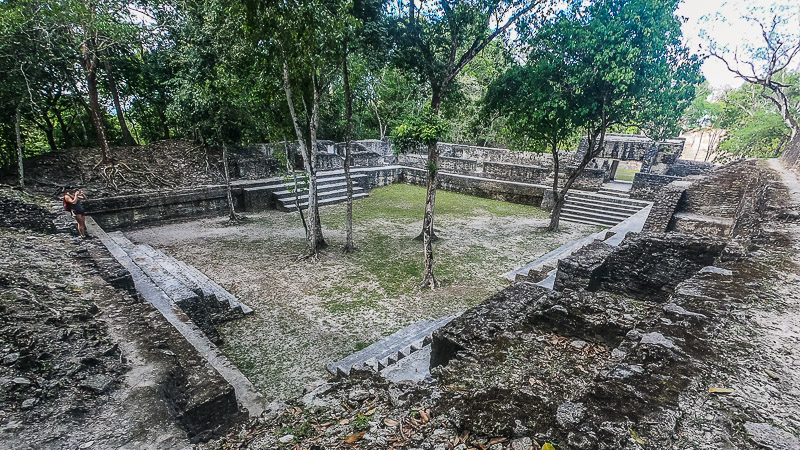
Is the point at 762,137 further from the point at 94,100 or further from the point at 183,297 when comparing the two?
the point at 94,100

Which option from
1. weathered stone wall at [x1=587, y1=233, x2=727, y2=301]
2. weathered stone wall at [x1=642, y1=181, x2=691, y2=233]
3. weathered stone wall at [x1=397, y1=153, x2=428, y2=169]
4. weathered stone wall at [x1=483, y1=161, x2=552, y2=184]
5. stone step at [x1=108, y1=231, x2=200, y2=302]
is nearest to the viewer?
weathered stone wall at [x1=587, y1=233, x2=727, y2=301]

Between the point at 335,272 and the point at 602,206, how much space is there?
431 inches

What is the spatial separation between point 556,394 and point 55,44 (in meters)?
13.8

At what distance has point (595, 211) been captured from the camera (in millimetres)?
12930

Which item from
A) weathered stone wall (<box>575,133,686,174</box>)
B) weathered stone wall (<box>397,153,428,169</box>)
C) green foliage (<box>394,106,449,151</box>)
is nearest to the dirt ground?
green foliage (<box>394,106,449,151</box>)

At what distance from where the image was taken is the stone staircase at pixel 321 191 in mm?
12688

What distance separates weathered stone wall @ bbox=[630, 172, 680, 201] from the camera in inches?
517

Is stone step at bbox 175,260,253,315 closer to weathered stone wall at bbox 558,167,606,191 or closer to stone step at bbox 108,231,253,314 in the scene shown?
stone step at bbox 108,231,253,314

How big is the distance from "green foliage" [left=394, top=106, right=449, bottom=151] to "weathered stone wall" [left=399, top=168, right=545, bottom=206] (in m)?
9.57

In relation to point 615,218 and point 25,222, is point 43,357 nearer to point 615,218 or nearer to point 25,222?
point 25,222

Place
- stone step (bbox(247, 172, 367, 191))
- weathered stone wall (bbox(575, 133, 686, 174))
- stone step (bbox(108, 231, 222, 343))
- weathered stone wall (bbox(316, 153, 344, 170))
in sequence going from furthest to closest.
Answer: weathered stone wall (bbox(575, 133, 686, 174)), weathered stone wall (bbox(316, 153, 344, 170)), stone step (bbox(247, 172, 367, 191)), stone step (bbox(108, 231, 222, 343))

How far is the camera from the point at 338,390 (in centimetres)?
266

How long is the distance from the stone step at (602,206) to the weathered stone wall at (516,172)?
7.13ft

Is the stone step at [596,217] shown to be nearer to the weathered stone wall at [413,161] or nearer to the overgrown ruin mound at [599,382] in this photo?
the weathered stone wall at [413,161]
